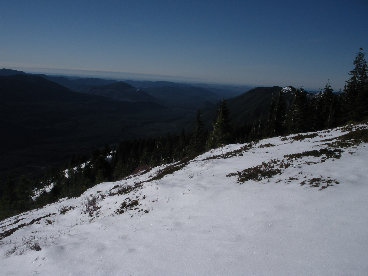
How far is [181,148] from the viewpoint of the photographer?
89.8 meters

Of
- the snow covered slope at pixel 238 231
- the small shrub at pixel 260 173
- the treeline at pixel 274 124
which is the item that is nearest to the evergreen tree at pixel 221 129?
the treeline at pixel 274 124

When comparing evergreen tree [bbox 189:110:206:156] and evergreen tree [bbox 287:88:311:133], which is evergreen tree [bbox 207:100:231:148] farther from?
evergreen tree [bbox 287:88:311:133]

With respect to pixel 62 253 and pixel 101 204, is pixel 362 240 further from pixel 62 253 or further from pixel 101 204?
pixel 101 204

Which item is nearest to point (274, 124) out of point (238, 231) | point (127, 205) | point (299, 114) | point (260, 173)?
point (299, 114)

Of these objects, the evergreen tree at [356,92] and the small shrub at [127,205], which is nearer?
the small shrub at [127,205]

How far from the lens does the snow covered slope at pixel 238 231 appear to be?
295 inches

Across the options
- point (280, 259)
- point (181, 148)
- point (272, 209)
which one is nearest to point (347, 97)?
point (181, 148)

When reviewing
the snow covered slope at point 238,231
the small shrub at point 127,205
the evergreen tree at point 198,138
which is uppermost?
the snow covered slope at point 238,231

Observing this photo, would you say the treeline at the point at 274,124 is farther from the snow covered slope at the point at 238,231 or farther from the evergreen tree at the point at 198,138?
the snow covered slope at the point at 238,231

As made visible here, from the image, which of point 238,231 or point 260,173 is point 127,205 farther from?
point 238,231

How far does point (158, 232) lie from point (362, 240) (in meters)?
7.68

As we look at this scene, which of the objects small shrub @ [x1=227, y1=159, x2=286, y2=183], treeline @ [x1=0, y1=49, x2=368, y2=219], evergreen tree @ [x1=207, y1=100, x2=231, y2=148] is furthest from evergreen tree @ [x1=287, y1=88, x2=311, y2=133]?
small shrub @ [x1=227, y1=159, x2=286, y2=183]

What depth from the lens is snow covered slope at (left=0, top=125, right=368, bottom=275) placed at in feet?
24.6

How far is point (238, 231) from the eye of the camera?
9.69 meters
